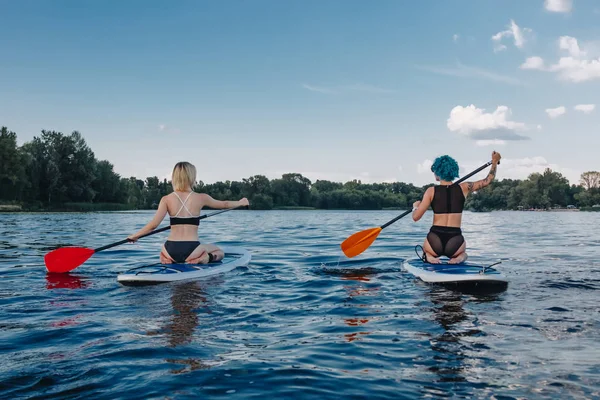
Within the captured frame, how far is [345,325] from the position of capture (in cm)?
529

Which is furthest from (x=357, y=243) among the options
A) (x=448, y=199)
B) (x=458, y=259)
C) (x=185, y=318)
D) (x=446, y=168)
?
(x=185, y=318)

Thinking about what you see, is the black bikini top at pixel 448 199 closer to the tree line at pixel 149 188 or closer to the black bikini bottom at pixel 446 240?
the black bikini bottom at pixel 446 240

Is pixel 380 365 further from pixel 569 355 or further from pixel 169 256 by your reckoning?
pixel 169 256

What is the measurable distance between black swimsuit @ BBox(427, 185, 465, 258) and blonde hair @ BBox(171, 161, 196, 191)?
3.77 meters

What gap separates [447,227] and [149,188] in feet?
415

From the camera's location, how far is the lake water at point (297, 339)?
3.59m

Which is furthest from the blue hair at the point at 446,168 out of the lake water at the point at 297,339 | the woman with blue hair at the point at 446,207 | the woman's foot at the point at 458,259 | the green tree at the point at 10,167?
the green tree at the point at 10,167

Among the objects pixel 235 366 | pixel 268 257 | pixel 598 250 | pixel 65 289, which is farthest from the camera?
pixel 598 250

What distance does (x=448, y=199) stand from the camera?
773 centimetres

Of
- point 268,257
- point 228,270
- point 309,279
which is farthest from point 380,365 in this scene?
point 268,257

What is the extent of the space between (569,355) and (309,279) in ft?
15.5

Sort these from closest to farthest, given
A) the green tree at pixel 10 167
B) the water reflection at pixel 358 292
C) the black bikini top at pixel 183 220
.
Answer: the water reflection at pixel 358 292 → the black bikini top at pixel 183 220 → the green tree at pixel 10 167

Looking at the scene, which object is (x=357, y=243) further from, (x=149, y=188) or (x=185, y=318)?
(x=149, y=188)

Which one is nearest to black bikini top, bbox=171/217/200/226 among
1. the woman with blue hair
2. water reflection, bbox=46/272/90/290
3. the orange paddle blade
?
water reflection, bbox=46/272/90/290
